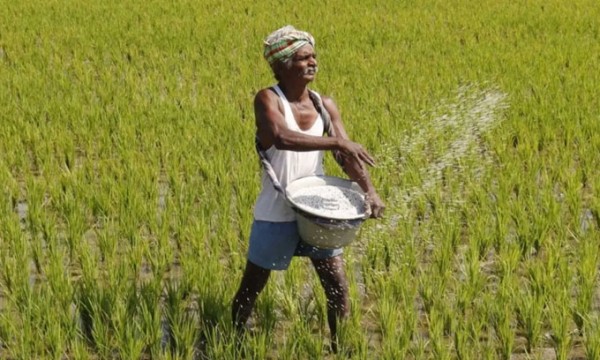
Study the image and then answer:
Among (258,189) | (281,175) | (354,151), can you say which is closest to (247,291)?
(281,175)

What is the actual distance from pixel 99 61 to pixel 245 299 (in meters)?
5.75

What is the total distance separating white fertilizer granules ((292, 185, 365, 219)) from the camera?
8.53 feet

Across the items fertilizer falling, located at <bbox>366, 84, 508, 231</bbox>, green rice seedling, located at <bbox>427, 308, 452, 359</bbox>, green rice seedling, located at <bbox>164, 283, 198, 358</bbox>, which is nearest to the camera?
green rice seedling, located at <bbox>427, 308, 452, 359</bbox>

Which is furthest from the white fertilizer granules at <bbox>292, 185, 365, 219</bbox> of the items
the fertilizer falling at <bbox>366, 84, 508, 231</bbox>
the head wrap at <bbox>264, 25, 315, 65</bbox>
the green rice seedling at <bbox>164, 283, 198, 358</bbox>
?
the fertilizer falling at <bbox>366, 84, 508, 231</bbox>

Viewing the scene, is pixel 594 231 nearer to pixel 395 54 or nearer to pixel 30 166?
pixel 30 166

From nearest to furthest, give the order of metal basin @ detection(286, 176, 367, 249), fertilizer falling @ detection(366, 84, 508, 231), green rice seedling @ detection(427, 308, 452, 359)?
metal basin @ detection(286, 176, 367, 249)
green rice seedling @ detection(427, 308, 452, 359)
fertilizer falling @ detection(366, 84, 508, 231)

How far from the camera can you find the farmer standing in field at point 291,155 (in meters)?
2.55

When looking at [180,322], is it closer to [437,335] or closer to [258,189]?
[437,335]

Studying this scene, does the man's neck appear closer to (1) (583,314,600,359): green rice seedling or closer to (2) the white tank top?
(2) the white tank top

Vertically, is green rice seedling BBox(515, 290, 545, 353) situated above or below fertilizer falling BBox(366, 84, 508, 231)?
above

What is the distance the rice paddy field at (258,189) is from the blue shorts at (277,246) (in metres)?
0.25

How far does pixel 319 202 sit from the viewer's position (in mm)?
2619

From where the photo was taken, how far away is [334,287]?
2783mm

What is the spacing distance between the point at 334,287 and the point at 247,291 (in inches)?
10.7
